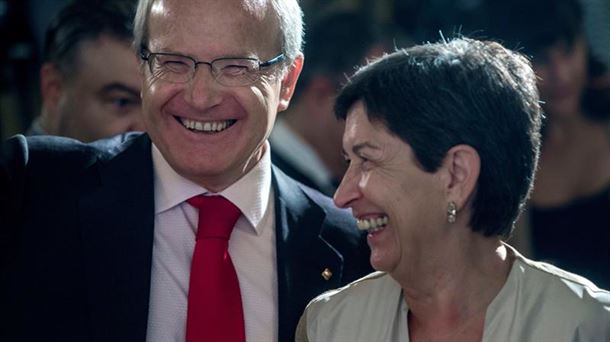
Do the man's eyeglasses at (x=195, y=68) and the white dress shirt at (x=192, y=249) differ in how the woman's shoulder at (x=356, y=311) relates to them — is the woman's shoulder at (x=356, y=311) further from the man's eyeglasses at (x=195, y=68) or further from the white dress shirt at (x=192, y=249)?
the man's eyeglasses at (x=195, y=68)

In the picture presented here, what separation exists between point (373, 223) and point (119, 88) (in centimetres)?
145

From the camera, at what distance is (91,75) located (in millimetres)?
4152

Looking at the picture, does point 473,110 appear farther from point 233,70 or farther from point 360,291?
point 233,70

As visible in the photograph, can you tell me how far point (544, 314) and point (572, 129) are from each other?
7.83ft

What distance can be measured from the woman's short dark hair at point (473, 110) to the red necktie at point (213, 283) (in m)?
0.53

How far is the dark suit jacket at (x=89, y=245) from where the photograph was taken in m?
3.01

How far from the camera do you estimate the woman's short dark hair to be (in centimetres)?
281

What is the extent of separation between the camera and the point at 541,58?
16.1 feet

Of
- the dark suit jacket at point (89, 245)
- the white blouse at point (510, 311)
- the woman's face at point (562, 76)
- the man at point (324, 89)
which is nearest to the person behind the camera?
the white blouse at point (510, 311)

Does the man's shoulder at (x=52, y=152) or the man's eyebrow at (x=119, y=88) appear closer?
the man's shoulder at (x=52, y=152)

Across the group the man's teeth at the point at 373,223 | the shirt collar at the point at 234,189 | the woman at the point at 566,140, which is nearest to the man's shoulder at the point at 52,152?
the shirt collar at the point at 234,189

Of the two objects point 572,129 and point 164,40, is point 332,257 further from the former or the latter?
point 572,129

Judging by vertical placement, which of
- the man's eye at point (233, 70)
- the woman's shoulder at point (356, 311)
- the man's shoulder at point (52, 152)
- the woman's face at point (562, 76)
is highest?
the woman's face at point (562, 76)

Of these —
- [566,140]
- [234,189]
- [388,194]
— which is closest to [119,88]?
[234,189]
